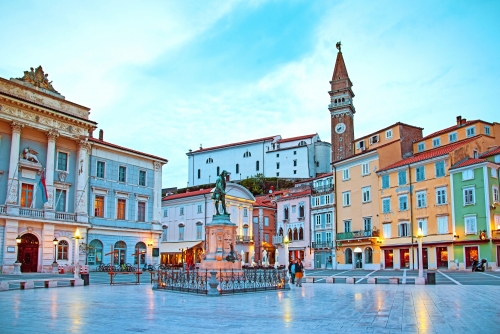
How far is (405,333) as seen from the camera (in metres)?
9.86

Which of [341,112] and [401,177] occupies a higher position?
[341,112]

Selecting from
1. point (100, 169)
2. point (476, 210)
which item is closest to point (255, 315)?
point (476, 210)

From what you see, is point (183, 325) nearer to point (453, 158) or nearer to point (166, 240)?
point (453, 158)

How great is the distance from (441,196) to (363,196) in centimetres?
1055

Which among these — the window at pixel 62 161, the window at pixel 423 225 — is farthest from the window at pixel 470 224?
the window at pixel 62 161

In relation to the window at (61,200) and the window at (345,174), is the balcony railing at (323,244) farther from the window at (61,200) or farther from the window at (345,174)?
the window at (61,200)

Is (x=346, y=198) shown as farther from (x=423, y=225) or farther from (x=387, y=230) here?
(x=423, y=225)

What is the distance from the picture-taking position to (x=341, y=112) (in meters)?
104

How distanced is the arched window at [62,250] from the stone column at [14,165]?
17.0ft

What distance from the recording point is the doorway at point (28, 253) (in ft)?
124

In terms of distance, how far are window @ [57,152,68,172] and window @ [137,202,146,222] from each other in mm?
8921

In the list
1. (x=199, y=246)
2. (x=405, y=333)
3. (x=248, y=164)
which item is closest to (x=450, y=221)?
(x=199, y=246)

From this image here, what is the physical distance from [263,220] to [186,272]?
47.4m

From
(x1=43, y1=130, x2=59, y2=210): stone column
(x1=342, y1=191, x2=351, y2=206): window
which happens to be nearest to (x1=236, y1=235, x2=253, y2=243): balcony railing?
(x1=342, y1=191, x2=351, y2=206): window
